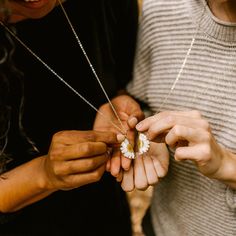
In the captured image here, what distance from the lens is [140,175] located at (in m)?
0.92

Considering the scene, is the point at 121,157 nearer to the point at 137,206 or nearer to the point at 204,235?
the point at 204,235

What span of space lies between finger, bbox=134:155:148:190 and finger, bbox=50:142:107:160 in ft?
0.38

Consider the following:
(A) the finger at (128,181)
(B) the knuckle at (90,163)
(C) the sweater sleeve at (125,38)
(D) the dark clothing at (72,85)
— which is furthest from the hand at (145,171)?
(C) the sweater sleeve at (125,38)

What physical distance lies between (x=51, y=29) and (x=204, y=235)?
2.30ft

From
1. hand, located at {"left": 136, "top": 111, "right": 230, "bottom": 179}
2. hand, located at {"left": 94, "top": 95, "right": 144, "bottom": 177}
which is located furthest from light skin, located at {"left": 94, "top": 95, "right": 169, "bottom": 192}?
hand, located at {"left": 136, "top": 111, "right": 230, "bottom": 179}

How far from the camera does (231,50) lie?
918mm

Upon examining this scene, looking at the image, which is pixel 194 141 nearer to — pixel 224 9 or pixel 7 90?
pixel 224 9

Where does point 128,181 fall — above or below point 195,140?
below

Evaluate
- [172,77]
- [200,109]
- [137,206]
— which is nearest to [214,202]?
[200,109]

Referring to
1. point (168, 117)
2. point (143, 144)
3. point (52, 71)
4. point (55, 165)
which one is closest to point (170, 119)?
point (168, 117)

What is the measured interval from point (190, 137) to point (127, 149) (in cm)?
22

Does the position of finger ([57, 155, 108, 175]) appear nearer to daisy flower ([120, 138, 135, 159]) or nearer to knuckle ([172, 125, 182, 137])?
daisy flower ([120, 138, 135, 159])

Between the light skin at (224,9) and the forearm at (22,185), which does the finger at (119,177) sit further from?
the light skin at (224,9)

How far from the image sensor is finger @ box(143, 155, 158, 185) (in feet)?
2.96
